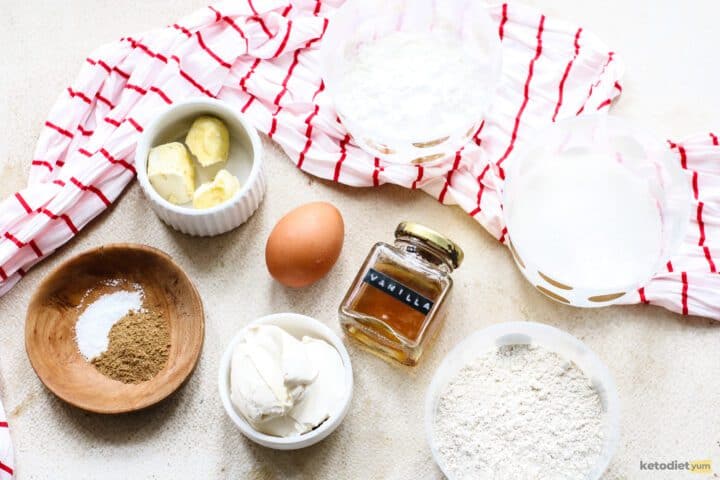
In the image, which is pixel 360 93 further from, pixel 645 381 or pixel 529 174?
pixel 645 381

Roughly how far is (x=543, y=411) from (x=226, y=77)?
0.66 meters

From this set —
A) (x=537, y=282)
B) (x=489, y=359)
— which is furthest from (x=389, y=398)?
(x=537, y=282)

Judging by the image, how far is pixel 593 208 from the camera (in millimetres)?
1320

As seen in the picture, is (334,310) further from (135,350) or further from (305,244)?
(135,350)

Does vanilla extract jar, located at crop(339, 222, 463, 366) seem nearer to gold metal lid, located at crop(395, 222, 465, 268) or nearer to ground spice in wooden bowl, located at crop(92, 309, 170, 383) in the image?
gold metal lid, located at crop(395, 222, 465, 268)

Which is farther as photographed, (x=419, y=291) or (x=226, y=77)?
(x=226, y=77)

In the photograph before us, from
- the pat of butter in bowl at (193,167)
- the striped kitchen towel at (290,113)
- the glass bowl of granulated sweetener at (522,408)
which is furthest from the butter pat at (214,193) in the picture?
the glass bowl of granulated sweetener at (522,408)

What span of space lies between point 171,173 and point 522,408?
558 millimetres

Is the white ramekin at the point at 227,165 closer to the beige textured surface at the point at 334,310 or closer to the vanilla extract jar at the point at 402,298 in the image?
the beige textured surface at the point at 334,310

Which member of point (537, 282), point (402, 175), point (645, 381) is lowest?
point (645, 381)

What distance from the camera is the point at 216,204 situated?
1292mm

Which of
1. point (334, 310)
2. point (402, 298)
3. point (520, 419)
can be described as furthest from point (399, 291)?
point (520, 419)

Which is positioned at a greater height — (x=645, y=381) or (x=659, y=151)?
(x=659, y=151)

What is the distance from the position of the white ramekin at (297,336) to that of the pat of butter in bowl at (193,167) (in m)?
0.19
